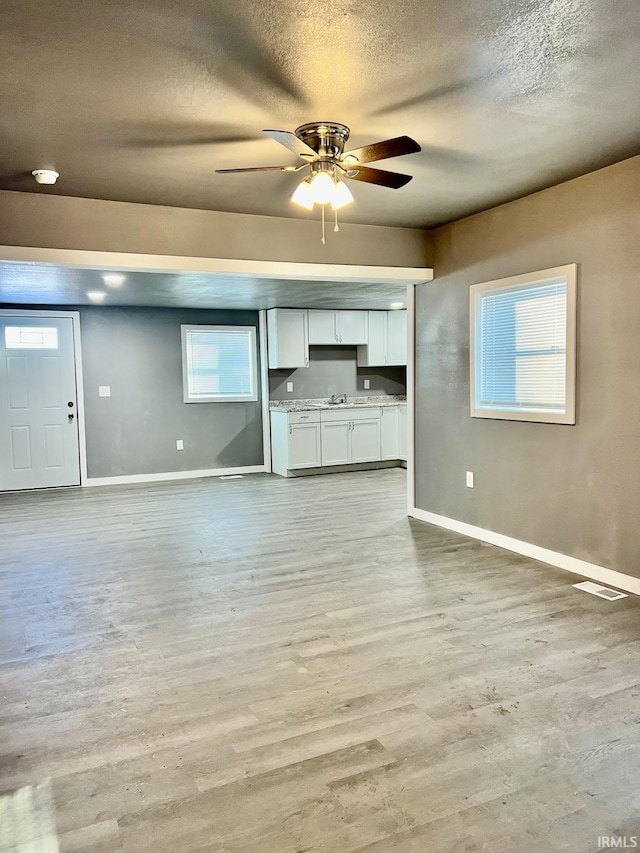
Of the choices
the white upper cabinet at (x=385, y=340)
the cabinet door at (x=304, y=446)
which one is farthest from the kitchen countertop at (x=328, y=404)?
the white upper cabinet at (x=385, y=340)

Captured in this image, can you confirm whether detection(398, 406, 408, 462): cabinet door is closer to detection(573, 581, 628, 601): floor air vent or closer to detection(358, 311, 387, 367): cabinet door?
detection(358, 311, 387, 367): cabinet door

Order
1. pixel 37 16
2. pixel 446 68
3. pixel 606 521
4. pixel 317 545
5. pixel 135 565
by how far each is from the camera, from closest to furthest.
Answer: pixel 37 16, pixel 446 68, pixel 606 521, pixel 135 565, pixel 317 545

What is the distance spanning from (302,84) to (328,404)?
20.0 feet

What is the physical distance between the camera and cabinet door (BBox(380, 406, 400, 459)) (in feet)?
27.2

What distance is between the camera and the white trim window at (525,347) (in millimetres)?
3918

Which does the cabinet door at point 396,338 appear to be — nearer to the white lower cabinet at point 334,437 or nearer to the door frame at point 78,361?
the white lower cabinet at point 334,437

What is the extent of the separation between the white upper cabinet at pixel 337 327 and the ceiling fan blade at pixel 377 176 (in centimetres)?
511

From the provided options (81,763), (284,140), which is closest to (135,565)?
(81,763)

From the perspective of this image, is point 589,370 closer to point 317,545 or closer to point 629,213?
point 629,213

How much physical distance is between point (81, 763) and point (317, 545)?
275 centimetres

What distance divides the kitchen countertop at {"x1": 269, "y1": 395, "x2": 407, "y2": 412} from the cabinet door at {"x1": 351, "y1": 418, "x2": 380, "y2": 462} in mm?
253

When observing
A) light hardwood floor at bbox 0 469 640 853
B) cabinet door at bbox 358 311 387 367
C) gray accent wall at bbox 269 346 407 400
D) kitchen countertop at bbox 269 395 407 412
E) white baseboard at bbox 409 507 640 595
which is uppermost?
cabinet door at bbox 358 311 387 367

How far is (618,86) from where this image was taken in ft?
8.09

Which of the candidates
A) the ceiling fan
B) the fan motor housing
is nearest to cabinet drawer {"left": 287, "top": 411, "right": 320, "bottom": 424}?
the ceiling fan
